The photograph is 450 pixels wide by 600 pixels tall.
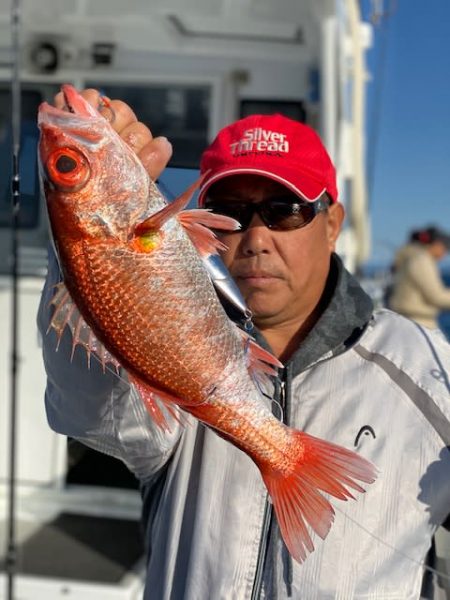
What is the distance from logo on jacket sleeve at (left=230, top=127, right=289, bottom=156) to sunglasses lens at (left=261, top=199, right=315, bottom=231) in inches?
5.5

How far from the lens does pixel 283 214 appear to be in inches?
72.7

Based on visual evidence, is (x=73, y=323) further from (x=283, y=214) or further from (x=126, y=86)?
(x=126, y=86)

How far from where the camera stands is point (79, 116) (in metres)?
1.25

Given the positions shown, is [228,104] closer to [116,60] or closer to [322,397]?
[116,60]

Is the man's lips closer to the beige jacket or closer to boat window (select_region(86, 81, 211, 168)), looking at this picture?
boat window (select_region(86, 81, 211, 168))

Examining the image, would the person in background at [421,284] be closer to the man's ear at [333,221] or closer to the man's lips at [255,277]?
the man's ear at [333,221]

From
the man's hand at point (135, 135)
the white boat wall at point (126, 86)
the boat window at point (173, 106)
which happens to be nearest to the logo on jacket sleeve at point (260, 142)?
the man's hand at point (135, 135)

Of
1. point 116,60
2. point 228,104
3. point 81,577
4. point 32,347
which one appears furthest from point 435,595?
point 116,60

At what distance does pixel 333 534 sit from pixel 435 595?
35 cm

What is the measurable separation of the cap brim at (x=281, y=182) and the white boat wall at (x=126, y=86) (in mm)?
3186

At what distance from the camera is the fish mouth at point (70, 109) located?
48.5 inches

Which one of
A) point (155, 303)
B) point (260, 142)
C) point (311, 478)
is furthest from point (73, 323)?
point (260, 142)

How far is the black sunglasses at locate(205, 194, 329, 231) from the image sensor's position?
6.02 feet

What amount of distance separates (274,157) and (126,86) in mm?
3873
